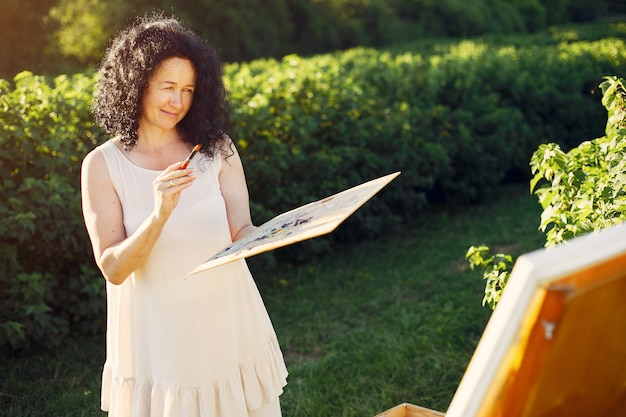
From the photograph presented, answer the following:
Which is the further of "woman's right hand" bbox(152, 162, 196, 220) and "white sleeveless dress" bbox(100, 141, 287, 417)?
"white sleeveless dress" bbox(100, 141, 287, 417)

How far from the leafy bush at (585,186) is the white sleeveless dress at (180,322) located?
1.12 metres

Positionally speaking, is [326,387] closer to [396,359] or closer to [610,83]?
[396,359]

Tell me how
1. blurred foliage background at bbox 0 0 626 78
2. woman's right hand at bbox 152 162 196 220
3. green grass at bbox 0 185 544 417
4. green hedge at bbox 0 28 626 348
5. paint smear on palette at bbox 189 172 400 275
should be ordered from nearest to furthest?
paint smear on palette at bbox 189 172 400 275
woman's right hand at bbox 152 162 196 220
green grass at bbox 0 185 544 417
green hedge at bbox 0 28 626 348
blurred foliage background at bbox 0 0 626 78

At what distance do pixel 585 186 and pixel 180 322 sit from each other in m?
1.66

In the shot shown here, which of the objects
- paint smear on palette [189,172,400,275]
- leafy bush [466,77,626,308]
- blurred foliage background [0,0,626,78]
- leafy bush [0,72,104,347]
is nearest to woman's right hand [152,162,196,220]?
paint smear on palette [189,172,400,275]

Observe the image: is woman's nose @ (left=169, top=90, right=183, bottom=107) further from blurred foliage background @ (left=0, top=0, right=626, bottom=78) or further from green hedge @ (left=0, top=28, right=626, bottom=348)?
blurred foliage background @ (left=0, top=0, right=626, bottom=78)

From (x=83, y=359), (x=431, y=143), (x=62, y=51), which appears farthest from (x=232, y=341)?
(x=62, y=51)

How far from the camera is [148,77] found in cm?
234

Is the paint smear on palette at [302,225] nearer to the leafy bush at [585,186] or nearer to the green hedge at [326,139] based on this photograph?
the leafy bush at [585,186]

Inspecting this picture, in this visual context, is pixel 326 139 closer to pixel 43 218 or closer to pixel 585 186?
pixel 43 218

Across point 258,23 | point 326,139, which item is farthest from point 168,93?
point 258,23

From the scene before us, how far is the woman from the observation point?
7.59 feet

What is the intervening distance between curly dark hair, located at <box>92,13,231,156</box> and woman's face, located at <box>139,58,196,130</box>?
0.06 feet

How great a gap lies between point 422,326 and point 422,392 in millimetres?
923
